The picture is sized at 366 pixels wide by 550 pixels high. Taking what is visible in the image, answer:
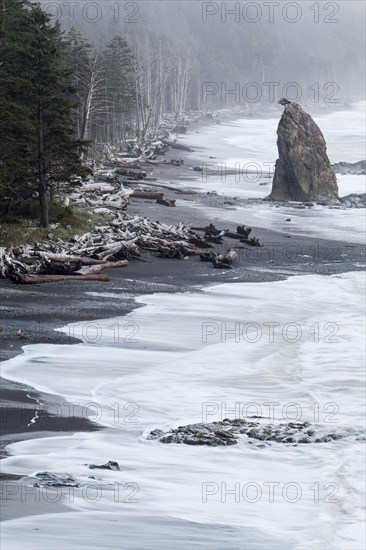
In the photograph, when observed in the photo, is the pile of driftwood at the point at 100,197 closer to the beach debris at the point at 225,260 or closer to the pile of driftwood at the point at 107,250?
the pile of driftwood at the point at 107,250

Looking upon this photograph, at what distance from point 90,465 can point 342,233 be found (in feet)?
78.4

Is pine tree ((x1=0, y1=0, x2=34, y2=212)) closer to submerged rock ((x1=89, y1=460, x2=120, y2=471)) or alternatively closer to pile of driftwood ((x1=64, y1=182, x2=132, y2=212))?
pile of driftwood ((x1=64, y1=182, x2=132, y2=212))

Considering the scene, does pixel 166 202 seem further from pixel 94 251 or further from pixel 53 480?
pixel 53 480

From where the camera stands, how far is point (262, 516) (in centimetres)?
894

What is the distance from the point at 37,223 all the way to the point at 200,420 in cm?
1489

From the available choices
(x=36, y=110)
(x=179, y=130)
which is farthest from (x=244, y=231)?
(x=179, y=130)

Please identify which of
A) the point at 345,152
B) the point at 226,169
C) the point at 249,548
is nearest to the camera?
the point at 249,548

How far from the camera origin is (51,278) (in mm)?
20328

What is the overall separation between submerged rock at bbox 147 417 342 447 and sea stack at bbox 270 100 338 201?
30246 mm

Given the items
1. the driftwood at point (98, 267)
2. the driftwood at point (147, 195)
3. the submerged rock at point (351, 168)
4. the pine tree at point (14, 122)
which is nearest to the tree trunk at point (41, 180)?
the pine tree at point (14, 122)

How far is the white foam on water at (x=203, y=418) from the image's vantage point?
845 centimetres

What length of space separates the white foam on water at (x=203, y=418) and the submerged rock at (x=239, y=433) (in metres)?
0.17

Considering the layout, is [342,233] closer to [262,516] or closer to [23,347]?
[23,347]

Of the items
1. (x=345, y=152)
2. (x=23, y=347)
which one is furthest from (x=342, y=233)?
(x=345, y=152)
